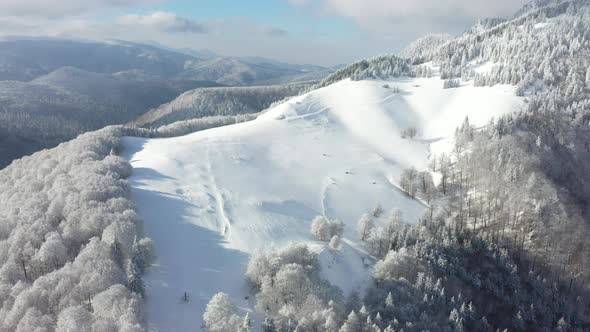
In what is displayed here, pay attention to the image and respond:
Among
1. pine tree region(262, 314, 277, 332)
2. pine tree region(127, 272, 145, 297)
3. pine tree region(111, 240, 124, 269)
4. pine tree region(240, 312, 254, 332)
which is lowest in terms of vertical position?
pine tree region(262, 314, 277, 332)

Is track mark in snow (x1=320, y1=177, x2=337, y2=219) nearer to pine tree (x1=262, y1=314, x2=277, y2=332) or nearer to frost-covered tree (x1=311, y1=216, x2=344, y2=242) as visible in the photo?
frost-covered tree (x1=311, y1=216, x2=344, y2=242)

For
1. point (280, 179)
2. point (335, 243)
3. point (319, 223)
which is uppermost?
point (280, 179)

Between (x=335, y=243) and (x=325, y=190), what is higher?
(x=325, y=190)

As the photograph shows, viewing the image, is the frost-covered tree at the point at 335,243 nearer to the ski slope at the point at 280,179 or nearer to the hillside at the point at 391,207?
the hillside at the point at 391,207

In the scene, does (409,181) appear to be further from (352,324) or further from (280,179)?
(352,324)

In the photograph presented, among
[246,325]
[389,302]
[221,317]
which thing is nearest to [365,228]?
[389,302]

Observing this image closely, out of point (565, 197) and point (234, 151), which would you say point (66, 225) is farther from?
point (565, 197)

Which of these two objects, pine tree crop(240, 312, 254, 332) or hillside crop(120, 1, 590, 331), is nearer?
pine tree crop(240, 312, 254, 332)

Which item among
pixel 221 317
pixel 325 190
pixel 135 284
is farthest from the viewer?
pixel 325 190

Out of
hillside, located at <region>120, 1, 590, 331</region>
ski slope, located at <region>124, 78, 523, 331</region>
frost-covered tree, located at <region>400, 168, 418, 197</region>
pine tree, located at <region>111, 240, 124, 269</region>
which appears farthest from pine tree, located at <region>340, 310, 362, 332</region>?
frost-covered tree, located at <region>400, 168, 418, 197</region>
